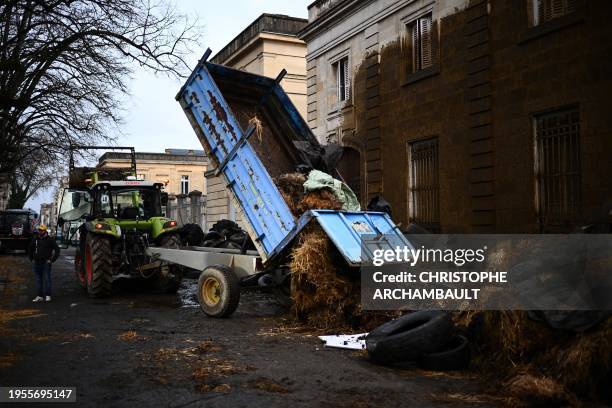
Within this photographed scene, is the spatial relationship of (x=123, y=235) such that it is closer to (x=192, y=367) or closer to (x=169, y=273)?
(x=169, y=273)

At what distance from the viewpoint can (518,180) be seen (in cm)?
1119

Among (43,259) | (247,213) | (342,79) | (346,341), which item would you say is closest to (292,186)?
(247,213)

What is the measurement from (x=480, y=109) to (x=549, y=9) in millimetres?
2423

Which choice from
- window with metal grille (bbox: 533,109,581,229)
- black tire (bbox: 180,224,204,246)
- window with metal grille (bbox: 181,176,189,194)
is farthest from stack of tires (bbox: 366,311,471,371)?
window with metal grille (bbox: 181,176,189,194)

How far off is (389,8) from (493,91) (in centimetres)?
485

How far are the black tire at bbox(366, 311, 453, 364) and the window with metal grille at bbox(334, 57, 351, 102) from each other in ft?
42.0

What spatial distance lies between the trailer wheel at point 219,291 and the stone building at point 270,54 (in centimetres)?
1453

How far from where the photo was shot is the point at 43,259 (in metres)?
11.2

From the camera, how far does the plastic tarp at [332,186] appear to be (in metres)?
8.38

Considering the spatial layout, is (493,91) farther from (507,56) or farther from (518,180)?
(518,180)

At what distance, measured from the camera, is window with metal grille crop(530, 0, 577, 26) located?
10397mm

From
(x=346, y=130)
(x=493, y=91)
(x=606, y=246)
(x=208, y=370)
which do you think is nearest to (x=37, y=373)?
(x=208, y=370)

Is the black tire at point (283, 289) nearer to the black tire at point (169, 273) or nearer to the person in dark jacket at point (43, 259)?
the black tire at point (169, 273)

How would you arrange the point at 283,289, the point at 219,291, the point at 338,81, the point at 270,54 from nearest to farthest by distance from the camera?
1. the point at 219,291
2. the point at 283,289
3. the point at 338,81
4. the point at 270,54
